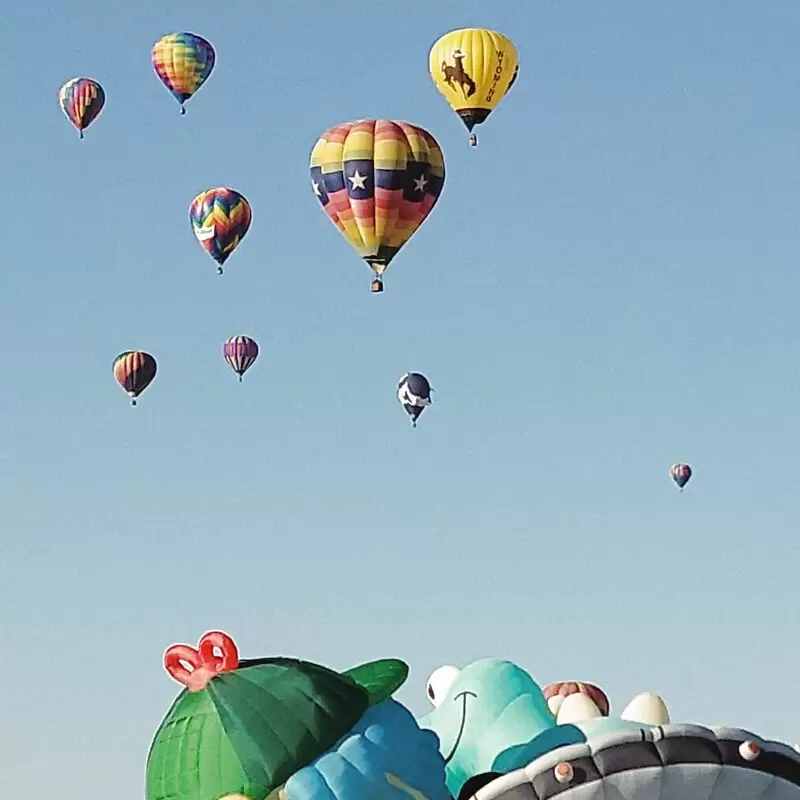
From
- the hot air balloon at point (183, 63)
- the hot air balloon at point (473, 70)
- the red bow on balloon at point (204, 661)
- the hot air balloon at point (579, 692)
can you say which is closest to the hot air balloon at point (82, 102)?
the hot air balloon at point (183, 63)

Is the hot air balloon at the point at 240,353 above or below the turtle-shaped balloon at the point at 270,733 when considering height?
above

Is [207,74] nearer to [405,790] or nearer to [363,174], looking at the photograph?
[363,174]

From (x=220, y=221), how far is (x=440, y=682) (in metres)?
20.2

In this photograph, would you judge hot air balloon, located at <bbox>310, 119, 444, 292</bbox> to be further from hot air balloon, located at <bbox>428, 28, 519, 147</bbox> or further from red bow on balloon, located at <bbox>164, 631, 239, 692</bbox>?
red bow on balloon, located at <bbox>164, 631, 239, 692</bbox>

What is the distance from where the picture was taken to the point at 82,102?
133 feet

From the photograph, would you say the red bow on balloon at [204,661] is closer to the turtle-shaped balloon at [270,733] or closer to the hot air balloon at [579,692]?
the turtle-shaped balloon at [270,733]

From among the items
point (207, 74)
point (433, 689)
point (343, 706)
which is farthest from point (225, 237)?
point (343, 706)

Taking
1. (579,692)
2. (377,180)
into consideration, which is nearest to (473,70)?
(377,180)

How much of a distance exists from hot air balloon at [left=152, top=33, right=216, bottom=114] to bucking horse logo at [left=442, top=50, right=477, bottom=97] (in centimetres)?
703

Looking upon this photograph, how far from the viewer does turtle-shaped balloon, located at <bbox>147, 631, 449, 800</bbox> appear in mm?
12844

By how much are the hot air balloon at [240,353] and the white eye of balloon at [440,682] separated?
24386 millimetres

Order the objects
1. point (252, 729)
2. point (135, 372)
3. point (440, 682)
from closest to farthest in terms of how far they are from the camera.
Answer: point (252, 729) → point (440, 682) → point (135, 372)

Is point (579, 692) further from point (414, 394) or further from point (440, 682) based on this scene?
point (414, 394)

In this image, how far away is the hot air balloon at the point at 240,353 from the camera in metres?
39.8
